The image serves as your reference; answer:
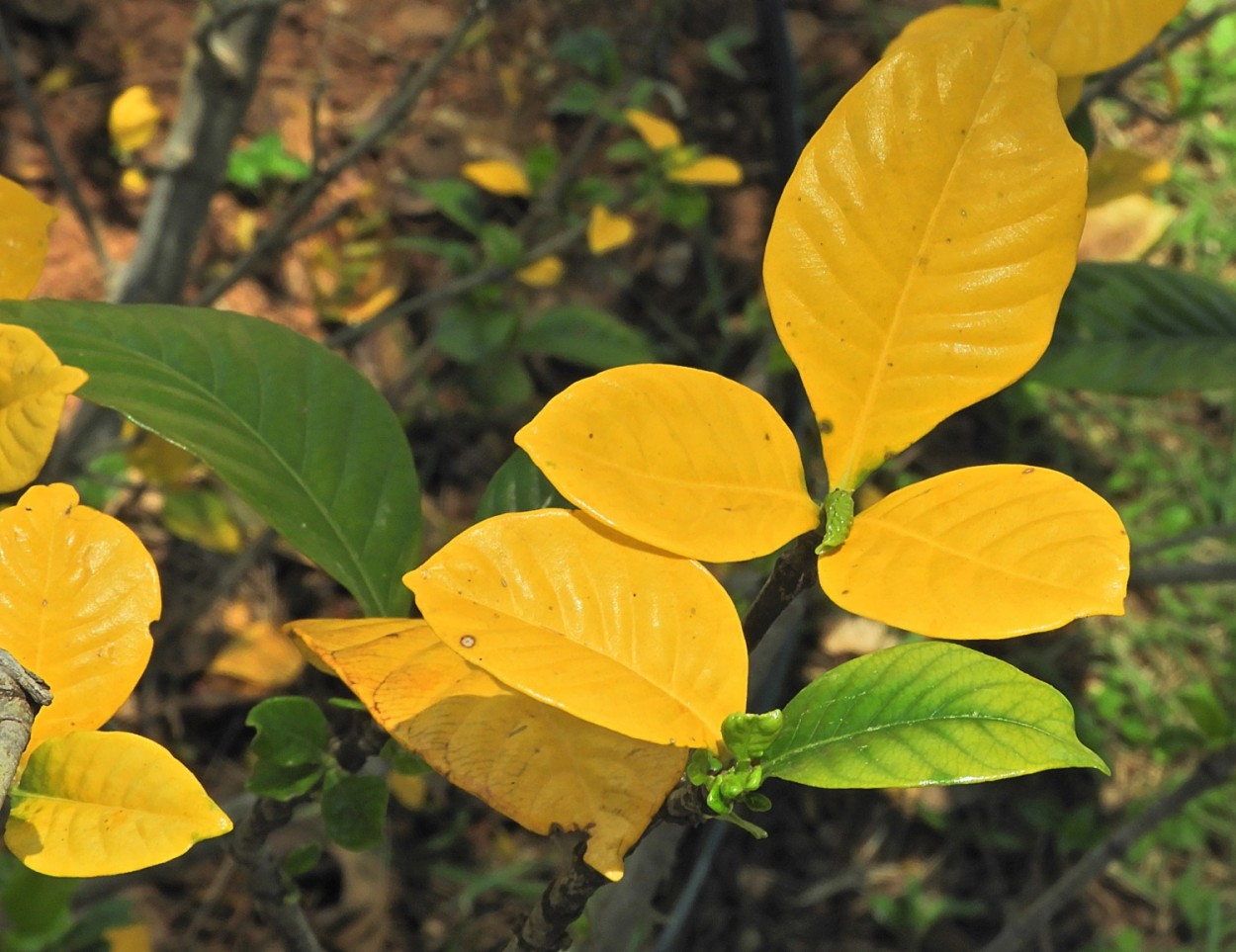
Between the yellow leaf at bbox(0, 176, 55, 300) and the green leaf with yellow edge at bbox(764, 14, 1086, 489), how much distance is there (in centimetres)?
44

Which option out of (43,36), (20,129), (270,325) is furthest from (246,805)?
(43,36)

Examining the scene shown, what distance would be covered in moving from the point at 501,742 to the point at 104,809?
192mm

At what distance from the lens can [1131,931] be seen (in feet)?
7.04

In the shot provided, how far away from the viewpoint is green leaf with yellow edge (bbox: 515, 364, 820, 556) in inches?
22.3

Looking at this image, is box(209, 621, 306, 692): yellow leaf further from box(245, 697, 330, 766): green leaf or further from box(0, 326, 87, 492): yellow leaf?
box(0, 326, 87, 492): yellow leaf

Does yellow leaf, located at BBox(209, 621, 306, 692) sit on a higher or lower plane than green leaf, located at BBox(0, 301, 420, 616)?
lower

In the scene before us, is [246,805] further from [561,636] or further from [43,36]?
[43,36]

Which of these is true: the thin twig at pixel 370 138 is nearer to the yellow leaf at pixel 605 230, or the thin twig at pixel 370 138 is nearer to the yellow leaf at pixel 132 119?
the yellow leaf at pixel 605 230

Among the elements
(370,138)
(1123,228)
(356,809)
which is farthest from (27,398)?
(1123,228)

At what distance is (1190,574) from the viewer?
1467 mm

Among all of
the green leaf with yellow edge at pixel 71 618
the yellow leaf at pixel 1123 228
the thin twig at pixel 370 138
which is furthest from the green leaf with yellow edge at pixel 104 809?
the yellow leaf at pixel 1123 228

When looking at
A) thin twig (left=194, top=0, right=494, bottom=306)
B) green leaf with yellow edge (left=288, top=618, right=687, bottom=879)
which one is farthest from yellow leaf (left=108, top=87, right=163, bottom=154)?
green leaf with yellow edge (left=288, top=618, right=687, bottom=879)

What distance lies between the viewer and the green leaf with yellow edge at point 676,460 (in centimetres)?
57

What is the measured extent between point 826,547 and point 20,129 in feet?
8.10
